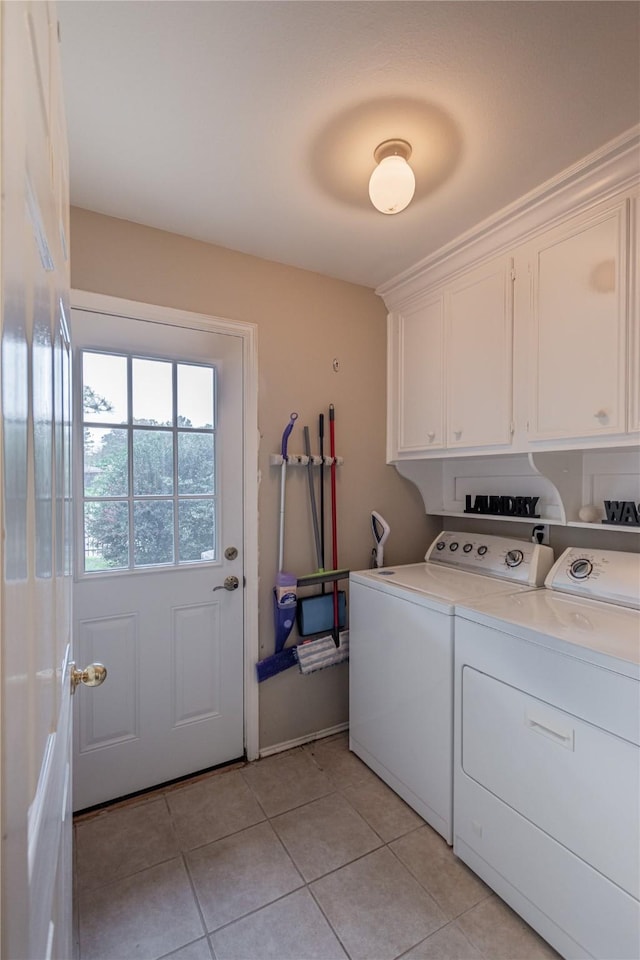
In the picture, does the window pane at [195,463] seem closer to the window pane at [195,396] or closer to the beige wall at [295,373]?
the window pane at [195,396]

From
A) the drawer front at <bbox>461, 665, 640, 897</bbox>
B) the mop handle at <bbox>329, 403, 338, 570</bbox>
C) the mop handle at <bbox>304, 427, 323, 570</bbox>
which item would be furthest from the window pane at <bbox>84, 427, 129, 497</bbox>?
the drawer front at <bbox>461, 665, 640, 897</bbox>

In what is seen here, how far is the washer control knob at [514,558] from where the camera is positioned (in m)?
2.02

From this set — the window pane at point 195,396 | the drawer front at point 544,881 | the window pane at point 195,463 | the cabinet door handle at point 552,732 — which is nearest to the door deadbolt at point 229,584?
the window pane at point 195,463

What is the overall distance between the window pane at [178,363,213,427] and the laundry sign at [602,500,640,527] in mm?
1757

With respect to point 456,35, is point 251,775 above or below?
below

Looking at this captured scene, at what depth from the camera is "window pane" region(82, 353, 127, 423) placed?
5.92ft

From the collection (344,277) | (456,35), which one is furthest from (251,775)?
(456,35)

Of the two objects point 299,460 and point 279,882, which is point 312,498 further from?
point 279,882

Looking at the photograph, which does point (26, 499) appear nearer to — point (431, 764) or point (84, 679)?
point (84, 679)

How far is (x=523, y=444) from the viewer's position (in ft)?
6.02

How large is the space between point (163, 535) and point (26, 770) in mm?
1600

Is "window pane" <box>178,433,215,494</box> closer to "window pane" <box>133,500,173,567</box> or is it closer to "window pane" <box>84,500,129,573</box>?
"window pane" <box>133,500,173,567</box>

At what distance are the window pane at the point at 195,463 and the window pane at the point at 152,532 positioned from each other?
124 mm

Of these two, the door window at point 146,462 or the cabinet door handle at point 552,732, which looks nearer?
the cabinet door handle at point 552,732
